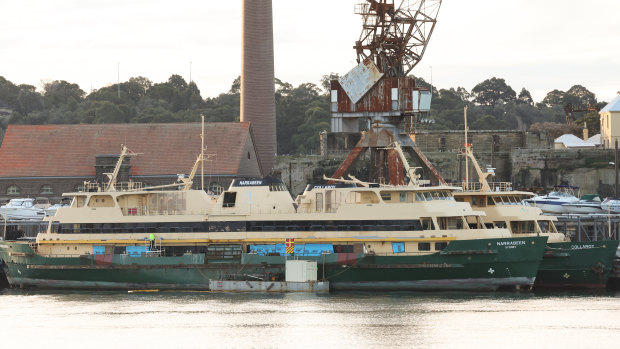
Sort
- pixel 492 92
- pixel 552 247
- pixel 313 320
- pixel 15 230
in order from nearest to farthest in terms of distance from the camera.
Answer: pixel 313 320 → pixel 552 247 → pixel 15 230 → pixel 492 92

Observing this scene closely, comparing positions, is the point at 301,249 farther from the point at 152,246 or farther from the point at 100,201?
the point at 100,201

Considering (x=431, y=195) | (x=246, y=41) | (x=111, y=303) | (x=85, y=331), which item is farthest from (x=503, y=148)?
(x=85, y=331)

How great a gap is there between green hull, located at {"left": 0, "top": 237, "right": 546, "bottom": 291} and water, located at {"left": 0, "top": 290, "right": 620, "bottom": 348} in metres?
1.09

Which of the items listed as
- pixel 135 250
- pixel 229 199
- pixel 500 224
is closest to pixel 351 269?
pixel 229 199

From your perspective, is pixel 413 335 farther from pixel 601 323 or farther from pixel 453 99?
pixel 453 99

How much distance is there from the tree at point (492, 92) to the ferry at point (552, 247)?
376 feet

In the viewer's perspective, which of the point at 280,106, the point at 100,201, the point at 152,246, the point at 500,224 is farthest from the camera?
the point at 280,106

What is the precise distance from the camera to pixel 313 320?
47344mm

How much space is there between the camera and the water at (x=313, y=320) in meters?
43.2

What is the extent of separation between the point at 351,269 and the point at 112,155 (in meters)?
36.0

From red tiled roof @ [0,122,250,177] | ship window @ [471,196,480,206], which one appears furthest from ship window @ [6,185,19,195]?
ship window @ [471,196,480,206]

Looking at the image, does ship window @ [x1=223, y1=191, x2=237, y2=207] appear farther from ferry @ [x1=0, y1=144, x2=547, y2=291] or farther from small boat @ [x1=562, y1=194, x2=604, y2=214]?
small boat @ [x1=562, y1=194, x2=604, y2=214]

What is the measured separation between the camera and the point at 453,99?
163 m

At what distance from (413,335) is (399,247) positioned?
13469mm
